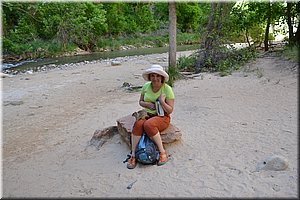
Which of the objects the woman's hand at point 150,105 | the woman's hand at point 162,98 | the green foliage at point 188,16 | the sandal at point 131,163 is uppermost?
the green foliage at point 188,16

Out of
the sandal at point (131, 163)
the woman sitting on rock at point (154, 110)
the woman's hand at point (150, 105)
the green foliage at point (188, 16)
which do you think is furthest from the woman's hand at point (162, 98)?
the green foliage at point (188, 16)

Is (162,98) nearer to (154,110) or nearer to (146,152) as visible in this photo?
(154,110)

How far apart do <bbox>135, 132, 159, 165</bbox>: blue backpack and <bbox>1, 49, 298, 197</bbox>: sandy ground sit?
9 cm

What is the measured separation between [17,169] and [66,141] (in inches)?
42.4

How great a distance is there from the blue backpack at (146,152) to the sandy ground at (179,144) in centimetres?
9

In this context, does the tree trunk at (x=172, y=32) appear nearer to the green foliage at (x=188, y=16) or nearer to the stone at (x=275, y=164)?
the stone at (x=275, y=164)

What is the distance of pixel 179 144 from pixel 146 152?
711mm

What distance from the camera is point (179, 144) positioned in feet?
13.8

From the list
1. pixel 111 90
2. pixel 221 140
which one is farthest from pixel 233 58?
pixel 221 140

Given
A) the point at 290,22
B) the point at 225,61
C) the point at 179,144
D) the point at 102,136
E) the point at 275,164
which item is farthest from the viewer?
the point at 290,22

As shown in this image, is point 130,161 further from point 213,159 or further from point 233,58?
point 233,58

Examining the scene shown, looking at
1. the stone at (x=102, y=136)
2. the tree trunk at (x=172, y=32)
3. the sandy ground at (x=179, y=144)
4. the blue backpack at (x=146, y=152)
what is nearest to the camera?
the sandy ground at (x=179, y=144)

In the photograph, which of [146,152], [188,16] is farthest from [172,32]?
[188,16]

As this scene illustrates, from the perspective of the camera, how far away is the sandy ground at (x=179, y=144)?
3.26m
